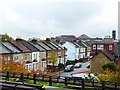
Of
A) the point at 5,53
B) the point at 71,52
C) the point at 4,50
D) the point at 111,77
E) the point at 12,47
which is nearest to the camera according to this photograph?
the point at 111,77

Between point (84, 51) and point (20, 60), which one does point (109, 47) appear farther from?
point (84, 51)

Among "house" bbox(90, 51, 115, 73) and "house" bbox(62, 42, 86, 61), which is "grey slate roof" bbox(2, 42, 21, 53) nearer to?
"house" bbox(90, 51, 115, 73)

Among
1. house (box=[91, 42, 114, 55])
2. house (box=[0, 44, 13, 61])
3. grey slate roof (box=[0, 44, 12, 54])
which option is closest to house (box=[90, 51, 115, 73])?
house (box=[91, 42, 114, 55])

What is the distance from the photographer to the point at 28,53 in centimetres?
3083

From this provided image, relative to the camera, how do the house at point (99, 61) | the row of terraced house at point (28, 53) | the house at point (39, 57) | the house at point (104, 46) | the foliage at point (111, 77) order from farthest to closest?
1. the house at point (104, 46)
2. the house at point (39, 57)
3. the row of terraced house at point (28, 53)
4. the house at point (99, 61)
5. the foliage at point (111, 77)

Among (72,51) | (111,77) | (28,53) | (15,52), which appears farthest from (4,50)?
(72,51)

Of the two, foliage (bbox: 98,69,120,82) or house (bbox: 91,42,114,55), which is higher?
house (bbox: 91,42,114,55)

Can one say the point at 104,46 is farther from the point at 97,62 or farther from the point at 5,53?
the point at 5,53

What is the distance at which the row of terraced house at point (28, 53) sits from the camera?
27069 millimetres

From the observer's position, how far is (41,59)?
34.5 m

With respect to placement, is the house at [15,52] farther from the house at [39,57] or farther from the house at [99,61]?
the house at [99,61]

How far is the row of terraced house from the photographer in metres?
27.1

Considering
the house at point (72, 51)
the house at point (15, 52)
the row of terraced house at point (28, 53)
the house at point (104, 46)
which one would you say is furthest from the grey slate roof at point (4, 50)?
the house at point (72, 51)

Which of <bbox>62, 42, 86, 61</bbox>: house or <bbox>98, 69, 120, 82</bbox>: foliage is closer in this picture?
<bbox>98, 69, 120, 82</bbox>: foliage
